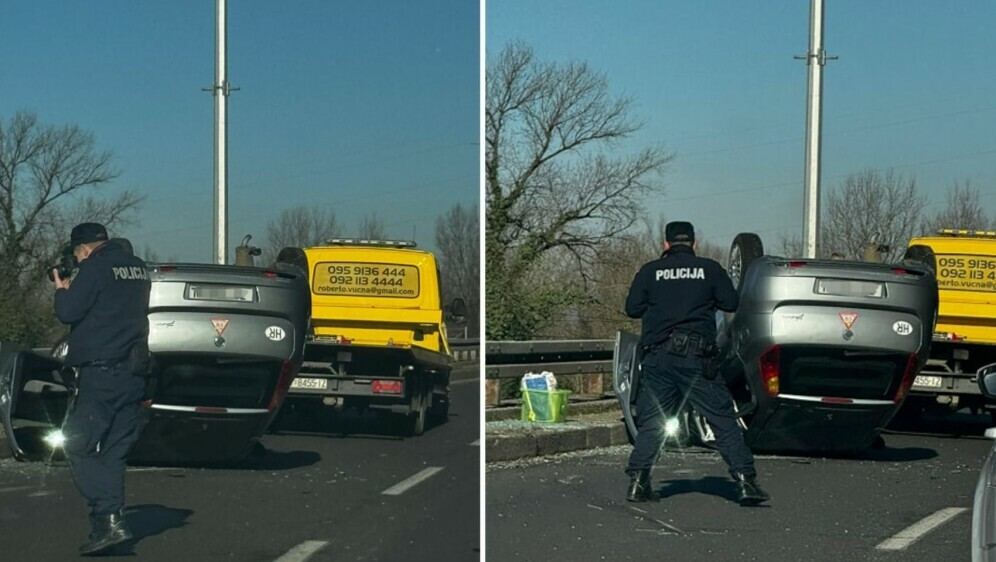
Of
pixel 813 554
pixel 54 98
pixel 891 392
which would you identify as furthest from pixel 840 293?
pixel 54 98

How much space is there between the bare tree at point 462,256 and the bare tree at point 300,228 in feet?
0.91

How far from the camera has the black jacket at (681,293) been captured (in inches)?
137

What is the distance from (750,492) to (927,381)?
0.62 m

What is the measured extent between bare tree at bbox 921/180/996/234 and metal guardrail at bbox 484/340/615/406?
3.05 feet

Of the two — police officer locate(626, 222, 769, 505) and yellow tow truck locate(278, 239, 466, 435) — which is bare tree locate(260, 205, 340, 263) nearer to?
yellow tow truck locate(278, 239, 466, 435)

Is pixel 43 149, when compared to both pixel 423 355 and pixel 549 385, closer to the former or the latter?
pixel 423 355

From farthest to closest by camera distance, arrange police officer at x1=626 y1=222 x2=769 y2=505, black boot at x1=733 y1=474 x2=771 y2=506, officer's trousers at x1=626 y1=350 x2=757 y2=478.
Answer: black boot at x1=733 y1=474 x2=771 y2=506 → officer's trousers at x1=626 y1=350 x2=757 y2=478 → police officer at x1=626 y1=222 x2=769 y2=505

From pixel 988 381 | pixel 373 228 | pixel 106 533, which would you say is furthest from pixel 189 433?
pixel 988 381

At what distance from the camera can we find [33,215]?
291cm

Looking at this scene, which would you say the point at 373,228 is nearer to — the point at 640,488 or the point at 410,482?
the point at 410,482

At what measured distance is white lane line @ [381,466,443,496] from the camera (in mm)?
3322

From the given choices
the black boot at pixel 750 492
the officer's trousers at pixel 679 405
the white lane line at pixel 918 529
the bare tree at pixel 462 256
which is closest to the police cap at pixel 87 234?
the bare tree at pixel 462 256

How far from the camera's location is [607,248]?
11.0 feet

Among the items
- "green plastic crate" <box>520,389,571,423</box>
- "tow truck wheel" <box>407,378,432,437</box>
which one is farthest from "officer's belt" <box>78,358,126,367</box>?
"green plastic crate" <box>520,389,571,423</box>
